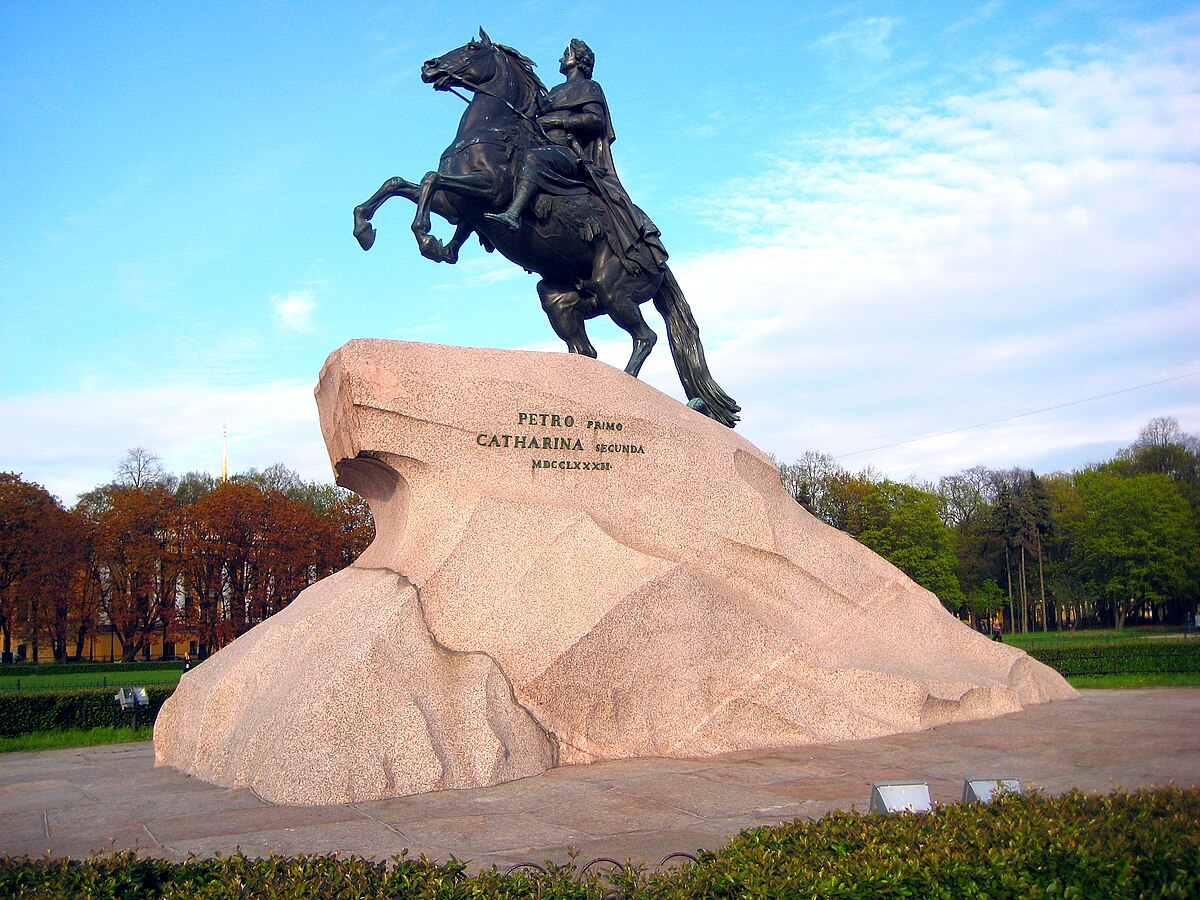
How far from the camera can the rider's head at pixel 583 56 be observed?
12.0m

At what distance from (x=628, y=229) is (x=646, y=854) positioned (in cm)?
807

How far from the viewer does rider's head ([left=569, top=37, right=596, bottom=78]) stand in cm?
1202

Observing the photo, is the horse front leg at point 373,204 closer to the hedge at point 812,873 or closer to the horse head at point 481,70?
the horse head at point 481,70

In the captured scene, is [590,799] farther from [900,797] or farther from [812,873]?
[812,873]

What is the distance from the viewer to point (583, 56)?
12039 mm

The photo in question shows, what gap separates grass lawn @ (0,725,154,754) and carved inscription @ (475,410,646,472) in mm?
5059

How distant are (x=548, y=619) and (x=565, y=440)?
1.75 metres

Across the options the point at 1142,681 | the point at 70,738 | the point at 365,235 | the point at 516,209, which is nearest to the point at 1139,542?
the point at 1142,681

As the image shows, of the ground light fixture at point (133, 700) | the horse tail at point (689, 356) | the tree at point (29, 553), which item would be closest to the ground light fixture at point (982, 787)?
the horse tail at point (689, 356)

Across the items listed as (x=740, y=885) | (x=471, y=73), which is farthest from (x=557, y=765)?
(x=471, y=73)

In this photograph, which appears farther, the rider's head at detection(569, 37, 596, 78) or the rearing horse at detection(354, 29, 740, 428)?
the rider's head at detection(569, 37, 596, 78)

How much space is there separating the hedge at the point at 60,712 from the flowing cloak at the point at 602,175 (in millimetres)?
7976

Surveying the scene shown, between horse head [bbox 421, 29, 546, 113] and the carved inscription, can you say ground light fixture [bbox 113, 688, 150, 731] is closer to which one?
the carved inscription

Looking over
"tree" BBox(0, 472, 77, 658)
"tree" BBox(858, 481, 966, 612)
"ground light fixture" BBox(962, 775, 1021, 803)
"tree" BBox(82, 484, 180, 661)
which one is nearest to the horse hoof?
"ground light fixture" BBox(962, 775, 1021, 803)
